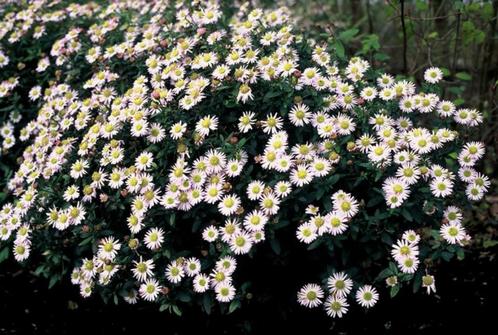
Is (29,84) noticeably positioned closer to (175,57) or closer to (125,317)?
(175,57)

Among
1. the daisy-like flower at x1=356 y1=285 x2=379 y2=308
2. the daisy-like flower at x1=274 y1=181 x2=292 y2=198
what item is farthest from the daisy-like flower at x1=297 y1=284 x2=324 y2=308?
the daisy-like flower at x1=274 y1=181 x2=292 y2=198

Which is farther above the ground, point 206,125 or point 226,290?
point 206,125

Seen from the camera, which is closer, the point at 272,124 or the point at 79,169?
the point at 272,124

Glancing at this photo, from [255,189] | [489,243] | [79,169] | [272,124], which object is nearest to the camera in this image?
[255,189]

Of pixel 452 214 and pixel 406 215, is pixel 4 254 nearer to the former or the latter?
pixel 406 215

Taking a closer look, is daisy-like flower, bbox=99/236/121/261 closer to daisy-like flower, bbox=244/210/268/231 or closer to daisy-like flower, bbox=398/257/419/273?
daisy-like flower, bbox=244/210/268/231

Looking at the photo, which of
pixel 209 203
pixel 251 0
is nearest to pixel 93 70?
pixel 209 203

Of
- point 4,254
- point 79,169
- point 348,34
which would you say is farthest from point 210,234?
point 348,34

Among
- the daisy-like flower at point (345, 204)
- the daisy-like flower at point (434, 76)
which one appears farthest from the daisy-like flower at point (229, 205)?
the daisy-like flower at point (434, 76)
